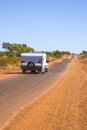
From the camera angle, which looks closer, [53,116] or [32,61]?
[53,116]

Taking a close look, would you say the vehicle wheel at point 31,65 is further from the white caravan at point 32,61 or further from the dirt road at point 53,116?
the dirt road at point 53,116

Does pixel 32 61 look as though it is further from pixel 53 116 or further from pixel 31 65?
pixel 53 116

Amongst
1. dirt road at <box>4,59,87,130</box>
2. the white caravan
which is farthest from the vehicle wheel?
dirt road at <box>4,59,87,130</box>

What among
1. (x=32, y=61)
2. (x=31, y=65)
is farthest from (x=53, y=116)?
(x=32, y=61)

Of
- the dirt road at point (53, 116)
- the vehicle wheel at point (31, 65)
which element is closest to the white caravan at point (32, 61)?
the vehicle wheel at point (31, 65)

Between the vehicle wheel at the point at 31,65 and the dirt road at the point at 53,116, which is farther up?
the dirt road at the point at 53,116

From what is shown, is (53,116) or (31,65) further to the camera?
(31,65)

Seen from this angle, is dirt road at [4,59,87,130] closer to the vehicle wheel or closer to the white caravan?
the vehicle wheel

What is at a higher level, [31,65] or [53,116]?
[53,116]

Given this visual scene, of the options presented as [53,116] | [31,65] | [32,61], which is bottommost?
[31,65]

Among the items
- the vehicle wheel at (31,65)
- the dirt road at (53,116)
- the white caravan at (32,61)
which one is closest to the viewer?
the dirt road at (53,116)

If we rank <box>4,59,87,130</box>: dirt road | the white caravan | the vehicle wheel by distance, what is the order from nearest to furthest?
<box>4,59,87,130</box>: dirt road → the vehicle wheel → the white caravan

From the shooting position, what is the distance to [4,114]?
12.2 m

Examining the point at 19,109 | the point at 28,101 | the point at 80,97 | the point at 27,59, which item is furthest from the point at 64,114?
the point at 27,59
